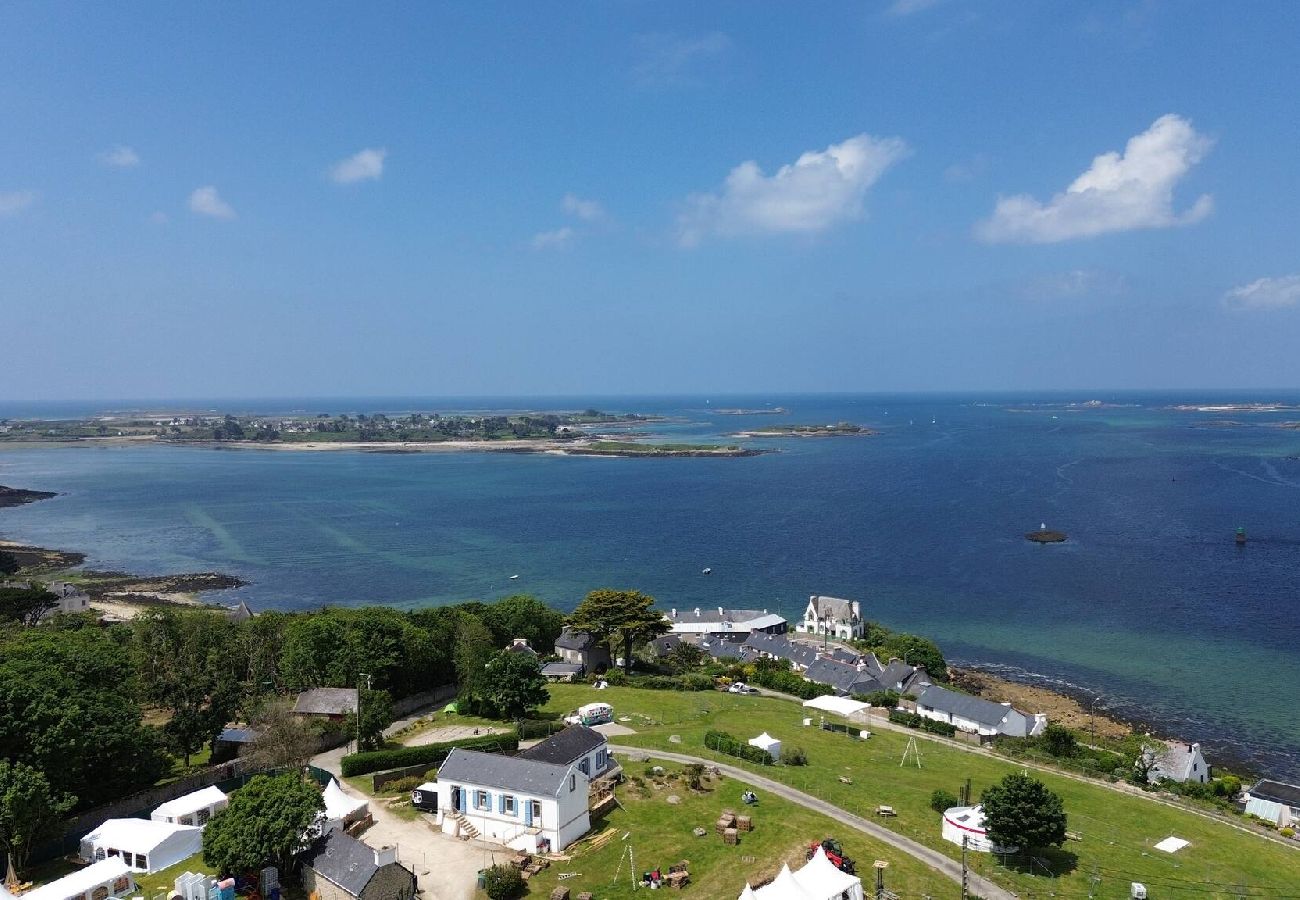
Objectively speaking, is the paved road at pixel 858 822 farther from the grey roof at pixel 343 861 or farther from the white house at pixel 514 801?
the grey roof at pixel 343 861

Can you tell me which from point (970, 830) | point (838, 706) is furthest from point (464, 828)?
point (838, 706)

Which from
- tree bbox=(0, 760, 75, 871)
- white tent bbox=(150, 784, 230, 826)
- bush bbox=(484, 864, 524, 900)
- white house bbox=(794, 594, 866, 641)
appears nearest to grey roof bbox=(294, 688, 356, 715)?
white tent bbox=(150, 784, 230, 826)

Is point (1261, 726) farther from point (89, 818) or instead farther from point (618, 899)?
point (89, 818)

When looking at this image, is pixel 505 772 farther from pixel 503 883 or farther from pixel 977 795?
pixel 977 795

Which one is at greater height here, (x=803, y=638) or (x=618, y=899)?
(x=618, y=899)

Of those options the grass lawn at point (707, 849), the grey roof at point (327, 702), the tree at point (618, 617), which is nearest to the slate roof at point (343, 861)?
the grass lawn at point (707, 849)

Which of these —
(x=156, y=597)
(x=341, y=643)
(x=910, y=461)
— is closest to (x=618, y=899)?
(x=341, y=643)

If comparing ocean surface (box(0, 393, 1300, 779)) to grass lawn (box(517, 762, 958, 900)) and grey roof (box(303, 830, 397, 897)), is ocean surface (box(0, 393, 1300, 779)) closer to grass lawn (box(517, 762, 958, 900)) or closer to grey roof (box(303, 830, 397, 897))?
grass lawn (box(517, 762, 958, 900))
